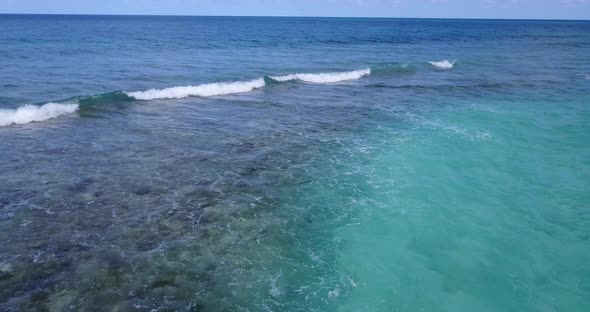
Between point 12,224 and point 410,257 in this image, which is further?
point 12,224

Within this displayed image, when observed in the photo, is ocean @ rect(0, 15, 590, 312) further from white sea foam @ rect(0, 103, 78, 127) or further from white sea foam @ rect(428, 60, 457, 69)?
white sea foam @ rect(428, 60, 457, 69)

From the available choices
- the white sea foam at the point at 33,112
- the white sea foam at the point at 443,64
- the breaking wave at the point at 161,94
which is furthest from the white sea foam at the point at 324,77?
the white sea foam at the point at 33,112

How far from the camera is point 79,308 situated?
25.8 feet

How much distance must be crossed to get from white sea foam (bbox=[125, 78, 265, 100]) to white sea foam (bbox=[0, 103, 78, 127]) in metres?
4.06

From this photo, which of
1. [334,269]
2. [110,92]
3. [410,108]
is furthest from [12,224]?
[410,108]

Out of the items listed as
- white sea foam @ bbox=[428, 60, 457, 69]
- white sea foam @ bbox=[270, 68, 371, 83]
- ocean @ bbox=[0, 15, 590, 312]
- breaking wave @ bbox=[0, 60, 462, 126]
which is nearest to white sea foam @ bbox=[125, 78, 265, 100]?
breaking wave @ bbox=[0, 60, 462, 126]

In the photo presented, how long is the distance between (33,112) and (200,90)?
976 cm

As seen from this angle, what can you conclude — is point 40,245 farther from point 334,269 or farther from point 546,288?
point 546,288

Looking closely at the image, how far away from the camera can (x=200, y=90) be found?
1064 inches

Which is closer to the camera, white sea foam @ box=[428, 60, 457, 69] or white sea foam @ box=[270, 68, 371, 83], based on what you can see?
white sea foam @ box=[270, 68, 371, 83]

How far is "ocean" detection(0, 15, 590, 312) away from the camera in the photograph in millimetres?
8586

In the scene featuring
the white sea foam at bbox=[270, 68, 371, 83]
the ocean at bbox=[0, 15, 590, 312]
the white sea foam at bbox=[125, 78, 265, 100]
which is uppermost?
the white sea foam at bbox=[270, 68, 371, 83]

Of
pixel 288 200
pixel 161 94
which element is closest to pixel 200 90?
pixel 161 94

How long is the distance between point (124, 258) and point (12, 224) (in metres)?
3.73
